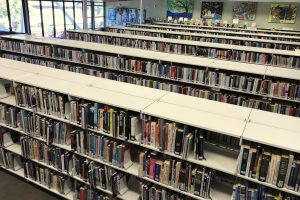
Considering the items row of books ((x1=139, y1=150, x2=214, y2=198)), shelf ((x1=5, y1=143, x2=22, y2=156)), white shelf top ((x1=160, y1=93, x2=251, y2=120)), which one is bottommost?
shelf ((x1=5, y1=143, x2=22, y2=156))

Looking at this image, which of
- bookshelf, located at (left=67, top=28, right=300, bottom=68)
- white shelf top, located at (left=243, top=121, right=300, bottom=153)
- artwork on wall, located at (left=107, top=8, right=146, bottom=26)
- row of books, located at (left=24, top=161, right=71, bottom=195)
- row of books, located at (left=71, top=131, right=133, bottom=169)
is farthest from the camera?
artwork on wall, located at (left=107, top=8, right=146, bottom=26)

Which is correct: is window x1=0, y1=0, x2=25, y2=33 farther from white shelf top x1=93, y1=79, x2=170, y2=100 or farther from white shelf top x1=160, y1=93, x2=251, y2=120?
white shelf top x1=160, y1=93, x2=251, y2=120

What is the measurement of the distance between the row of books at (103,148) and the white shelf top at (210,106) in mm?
697

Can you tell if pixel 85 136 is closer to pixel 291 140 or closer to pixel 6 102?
pixel 6 102

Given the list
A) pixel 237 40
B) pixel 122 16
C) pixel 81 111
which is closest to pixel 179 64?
pixel 81 111

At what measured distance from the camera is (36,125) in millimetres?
3189

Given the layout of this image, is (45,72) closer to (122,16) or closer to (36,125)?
(36,125)

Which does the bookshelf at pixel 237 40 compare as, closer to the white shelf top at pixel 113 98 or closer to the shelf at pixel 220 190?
the white shelf top at pixel 113 98

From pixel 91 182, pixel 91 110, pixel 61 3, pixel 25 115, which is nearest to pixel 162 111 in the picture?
pixel 91 110

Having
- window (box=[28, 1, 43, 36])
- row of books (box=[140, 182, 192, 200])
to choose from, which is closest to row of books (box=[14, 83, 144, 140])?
row of books (box=[140, 182, 192, 200])

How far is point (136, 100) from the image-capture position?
2.68 m

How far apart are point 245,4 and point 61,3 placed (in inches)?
404

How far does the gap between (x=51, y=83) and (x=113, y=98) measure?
96 centimetres

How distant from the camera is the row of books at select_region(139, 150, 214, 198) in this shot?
233 centimetres
